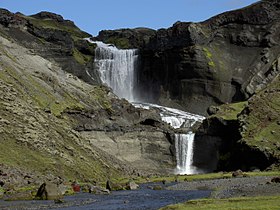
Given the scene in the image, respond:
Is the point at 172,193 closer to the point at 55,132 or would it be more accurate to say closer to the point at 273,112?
the point at 55,132

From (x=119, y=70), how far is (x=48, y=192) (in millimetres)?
124509

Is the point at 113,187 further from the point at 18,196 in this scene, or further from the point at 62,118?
the point at 62,118

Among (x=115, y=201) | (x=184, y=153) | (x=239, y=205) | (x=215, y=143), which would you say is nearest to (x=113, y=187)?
(x=115, y=201)

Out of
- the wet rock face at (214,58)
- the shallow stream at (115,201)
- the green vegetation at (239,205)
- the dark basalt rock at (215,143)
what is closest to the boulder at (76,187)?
the shallow stream at (115,201)

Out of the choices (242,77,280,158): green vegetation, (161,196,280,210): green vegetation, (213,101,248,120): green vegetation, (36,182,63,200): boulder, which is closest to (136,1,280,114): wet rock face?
(213,101,248,120): green vegetation

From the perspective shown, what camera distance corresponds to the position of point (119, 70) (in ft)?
631

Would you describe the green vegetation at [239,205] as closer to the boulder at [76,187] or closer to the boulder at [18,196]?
the boulder at [18,196]

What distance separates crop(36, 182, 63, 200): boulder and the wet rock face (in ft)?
368

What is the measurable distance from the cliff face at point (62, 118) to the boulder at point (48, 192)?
63.6 feet

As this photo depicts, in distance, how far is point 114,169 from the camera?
113 metres

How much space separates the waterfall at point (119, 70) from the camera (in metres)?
191

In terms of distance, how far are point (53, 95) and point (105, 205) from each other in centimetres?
7881

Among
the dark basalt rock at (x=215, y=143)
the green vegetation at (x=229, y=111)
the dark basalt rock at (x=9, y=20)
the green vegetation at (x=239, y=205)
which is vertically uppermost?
the dark basalt rock at (x=9, y=20)

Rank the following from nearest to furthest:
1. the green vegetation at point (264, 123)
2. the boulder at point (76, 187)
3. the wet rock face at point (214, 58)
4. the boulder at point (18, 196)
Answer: the boulder at point (18, 196)
the boulder at point (76, 187)
the green vegetation at point (264, 123)
the wet rock face at point (214, 58)
